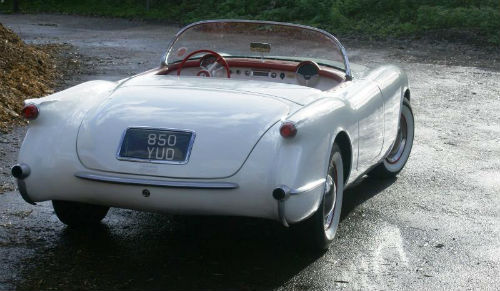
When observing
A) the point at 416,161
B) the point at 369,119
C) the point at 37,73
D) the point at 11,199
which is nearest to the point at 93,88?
the point at 11,199

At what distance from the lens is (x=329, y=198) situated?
5879 millimetres

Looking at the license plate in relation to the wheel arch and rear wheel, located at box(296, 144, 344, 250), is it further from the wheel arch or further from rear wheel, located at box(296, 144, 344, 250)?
the wheel arch

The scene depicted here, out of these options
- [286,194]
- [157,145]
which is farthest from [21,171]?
[286,194]

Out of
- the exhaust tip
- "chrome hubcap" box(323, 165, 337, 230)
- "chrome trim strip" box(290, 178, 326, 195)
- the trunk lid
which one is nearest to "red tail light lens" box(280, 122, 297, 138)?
the trunk lid

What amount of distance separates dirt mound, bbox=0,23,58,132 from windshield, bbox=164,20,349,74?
2.74m

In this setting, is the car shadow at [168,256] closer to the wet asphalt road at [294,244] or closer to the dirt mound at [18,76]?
the wet asphalt road at [294,244]

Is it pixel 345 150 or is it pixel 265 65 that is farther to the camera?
pixel 265 65

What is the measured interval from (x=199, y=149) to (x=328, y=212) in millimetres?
1127

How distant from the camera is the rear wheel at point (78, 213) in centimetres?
593

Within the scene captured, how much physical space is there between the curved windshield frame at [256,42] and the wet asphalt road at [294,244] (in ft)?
3.81

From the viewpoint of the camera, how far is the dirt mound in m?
9.66

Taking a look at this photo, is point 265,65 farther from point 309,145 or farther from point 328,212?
point 309,145

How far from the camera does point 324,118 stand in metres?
5.55

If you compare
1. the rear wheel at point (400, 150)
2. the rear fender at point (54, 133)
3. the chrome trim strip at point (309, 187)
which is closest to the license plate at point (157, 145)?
the rear fender at point (54, 133)
